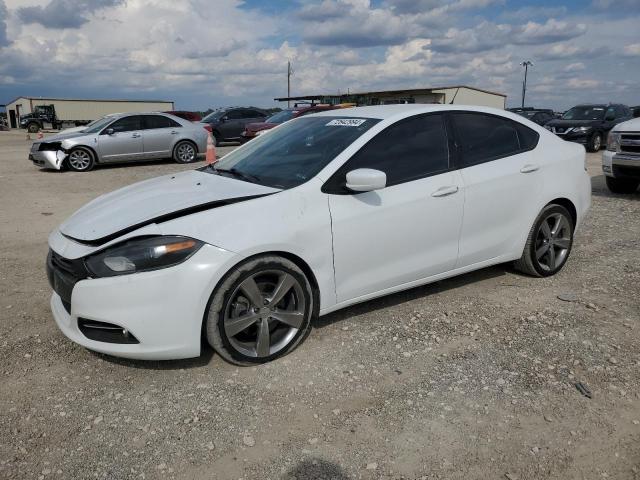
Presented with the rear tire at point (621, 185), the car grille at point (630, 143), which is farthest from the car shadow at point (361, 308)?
the rear tire at point (621, 185)

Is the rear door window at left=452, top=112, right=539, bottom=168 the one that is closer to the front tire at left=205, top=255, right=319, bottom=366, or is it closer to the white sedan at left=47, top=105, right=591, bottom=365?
the white sedan at left=47, top=105, right=591, bottom=365

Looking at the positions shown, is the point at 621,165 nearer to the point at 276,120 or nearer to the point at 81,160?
the point at 81,160

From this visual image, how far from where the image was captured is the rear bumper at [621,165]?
858 centimetres

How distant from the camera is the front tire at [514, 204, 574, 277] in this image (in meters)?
4.65

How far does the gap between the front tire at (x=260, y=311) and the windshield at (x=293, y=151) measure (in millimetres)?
634

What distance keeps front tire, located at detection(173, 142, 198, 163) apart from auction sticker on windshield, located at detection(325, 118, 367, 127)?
11210 millimetres

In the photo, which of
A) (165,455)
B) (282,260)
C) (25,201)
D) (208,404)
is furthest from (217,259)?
(25,201)

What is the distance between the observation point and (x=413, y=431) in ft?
8.95

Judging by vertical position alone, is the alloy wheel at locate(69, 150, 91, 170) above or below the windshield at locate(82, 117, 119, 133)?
below

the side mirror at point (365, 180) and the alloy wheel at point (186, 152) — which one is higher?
the side mirror at point (365, 180)

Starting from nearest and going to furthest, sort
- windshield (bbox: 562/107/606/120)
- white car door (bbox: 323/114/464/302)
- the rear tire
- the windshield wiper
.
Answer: white car door (bbox: 323/114/464/302) → the windshield wiper → the rear tire → windshield (bbox: 562/107/606/120)

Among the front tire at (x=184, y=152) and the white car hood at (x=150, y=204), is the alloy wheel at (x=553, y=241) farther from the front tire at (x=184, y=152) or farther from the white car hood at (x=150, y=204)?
the front tire at (x=184, y=152)

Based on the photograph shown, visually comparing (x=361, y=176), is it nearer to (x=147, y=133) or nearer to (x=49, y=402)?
(x=49, y=402)

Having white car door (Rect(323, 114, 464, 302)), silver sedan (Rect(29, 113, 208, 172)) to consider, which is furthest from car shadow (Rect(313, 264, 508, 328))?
silver sedan (Rect(29, 113, 208, 172))
